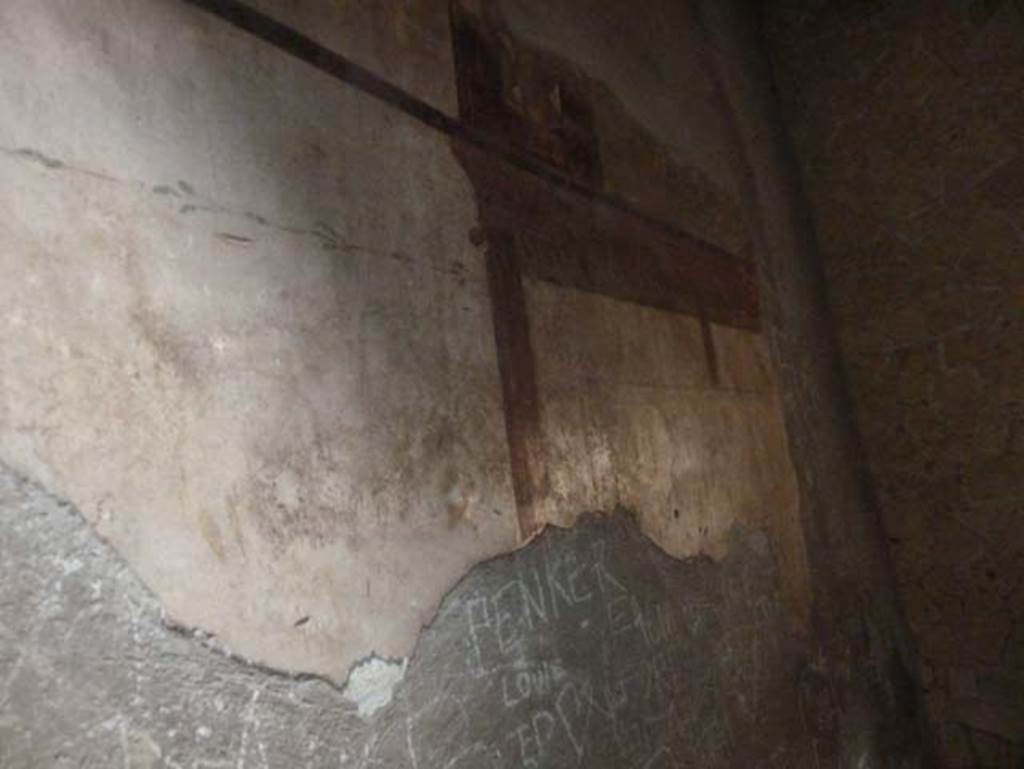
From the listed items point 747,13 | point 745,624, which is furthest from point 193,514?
point 747,13

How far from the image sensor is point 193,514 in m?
1.26

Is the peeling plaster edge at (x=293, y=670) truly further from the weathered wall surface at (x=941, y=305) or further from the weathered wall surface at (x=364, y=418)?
the weathered wall surface at (x=941, y=305)

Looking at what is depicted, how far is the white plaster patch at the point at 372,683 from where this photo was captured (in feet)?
→ 4.68

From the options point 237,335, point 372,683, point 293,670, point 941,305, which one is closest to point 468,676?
point 372,683

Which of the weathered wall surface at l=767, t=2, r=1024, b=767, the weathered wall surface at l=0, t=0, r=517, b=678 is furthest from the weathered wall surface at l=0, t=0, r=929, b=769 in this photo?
the weathered wall surface at l=767, t=2, r=1024, b=767

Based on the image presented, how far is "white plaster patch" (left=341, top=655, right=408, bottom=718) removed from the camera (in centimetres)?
143

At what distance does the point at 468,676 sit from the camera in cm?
167

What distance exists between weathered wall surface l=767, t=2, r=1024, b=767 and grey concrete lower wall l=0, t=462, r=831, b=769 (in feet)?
4.15

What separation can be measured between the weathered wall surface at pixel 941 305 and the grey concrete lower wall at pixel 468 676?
1.27 m

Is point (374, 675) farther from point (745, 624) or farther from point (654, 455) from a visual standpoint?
point (745, 624)

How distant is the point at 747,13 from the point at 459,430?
12.6 feet

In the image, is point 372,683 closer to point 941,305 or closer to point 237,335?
point 237,335

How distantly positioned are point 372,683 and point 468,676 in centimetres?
27

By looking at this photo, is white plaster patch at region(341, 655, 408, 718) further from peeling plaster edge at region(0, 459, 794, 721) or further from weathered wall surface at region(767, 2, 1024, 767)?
weathered wall surface at region(767, 2, 1024, 767)
